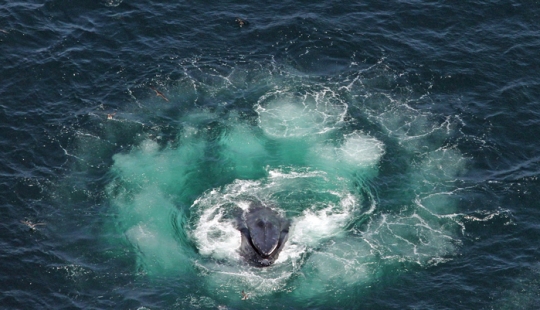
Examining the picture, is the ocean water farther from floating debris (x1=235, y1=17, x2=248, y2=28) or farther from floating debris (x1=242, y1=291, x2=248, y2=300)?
floating debris (x1=235, y1=17, x2=248, y2=28)

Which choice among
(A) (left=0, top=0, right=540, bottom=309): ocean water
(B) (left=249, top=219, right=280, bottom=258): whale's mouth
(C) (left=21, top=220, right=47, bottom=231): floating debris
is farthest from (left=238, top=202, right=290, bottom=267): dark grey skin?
(C) (left=21, top=220, right=47, bottom=231): floating debris

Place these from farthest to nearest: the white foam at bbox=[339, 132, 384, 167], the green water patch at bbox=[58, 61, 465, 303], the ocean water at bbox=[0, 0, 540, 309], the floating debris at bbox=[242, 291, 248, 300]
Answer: the white foam at bbox=[339, 132, 384, 167]
the green water patch at bbox=[58, 61, 465, 303]
the ocean water at bbox=[0, 0, 540, 309]
the floating debris at bbox=[242, 291, 248, 300]

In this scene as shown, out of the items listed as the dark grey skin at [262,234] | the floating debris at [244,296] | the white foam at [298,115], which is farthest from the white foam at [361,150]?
the floating debris at [244,296]

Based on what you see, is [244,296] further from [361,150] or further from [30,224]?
[361,150]

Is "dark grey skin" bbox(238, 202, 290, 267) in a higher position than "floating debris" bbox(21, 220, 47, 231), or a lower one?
lower

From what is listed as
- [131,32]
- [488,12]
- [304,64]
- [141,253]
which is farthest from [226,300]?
[488,12]

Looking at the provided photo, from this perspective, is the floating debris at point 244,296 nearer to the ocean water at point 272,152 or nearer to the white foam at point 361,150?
the ocean water at point 272,152
